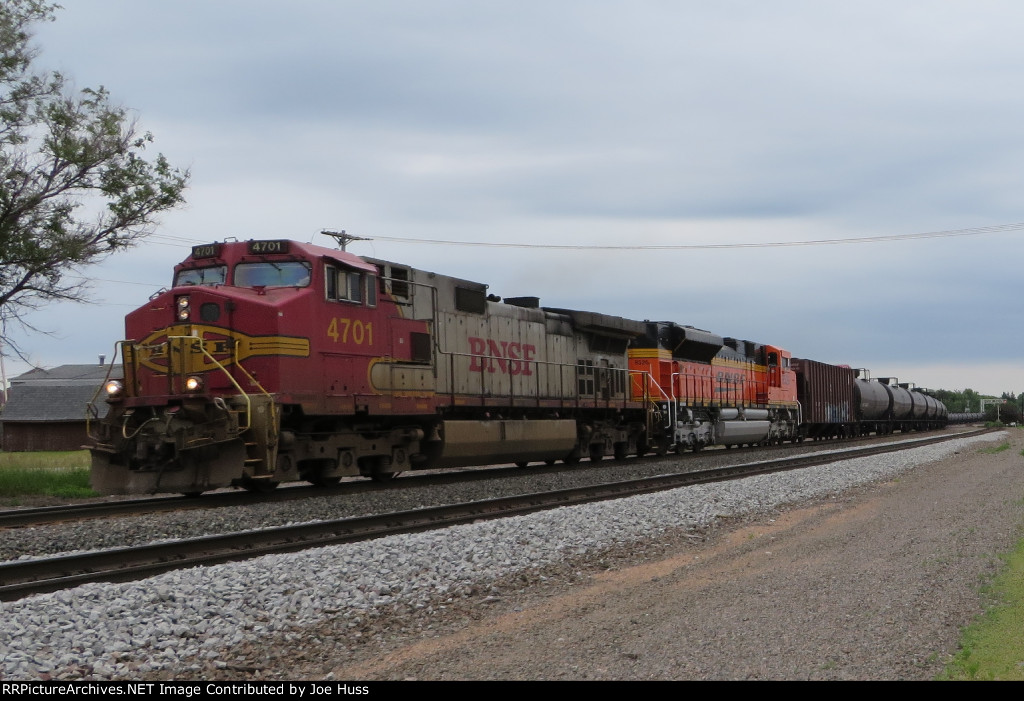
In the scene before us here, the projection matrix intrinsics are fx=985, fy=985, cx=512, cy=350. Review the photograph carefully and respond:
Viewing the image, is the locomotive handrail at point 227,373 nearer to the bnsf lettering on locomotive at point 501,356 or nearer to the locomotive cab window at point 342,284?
the locomotive cab window at point 342,284

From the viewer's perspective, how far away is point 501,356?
20.2 m

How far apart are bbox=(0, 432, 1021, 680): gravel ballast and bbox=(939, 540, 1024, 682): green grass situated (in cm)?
15

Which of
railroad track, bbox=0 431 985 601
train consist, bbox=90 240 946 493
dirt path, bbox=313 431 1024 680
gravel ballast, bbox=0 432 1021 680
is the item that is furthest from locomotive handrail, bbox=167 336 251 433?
dirt path, bbox=313 431 1024 680

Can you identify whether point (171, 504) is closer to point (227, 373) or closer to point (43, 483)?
point (227, 373)

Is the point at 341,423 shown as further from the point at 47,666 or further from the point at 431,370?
the point at 47,666

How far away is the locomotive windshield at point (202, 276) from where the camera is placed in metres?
Result: 14.7

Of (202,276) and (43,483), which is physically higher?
(202,276)

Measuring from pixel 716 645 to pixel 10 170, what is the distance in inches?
672

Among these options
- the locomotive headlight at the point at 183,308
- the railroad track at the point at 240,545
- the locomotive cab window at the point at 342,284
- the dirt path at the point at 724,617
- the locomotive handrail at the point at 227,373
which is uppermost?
the locomotive cab window at the point at 342,284

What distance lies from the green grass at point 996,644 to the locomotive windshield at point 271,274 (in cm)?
1017

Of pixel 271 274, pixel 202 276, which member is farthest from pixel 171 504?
pixel 271 274

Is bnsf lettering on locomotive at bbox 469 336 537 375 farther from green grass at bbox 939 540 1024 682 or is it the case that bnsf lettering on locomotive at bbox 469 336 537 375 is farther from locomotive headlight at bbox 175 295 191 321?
green grass at bbox 939 540 1024 682

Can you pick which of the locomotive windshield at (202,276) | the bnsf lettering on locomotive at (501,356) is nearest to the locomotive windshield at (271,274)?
the locomotive windshield at (202,276)

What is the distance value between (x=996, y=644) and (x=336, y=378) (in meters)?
10.7
